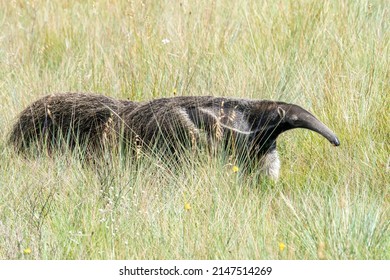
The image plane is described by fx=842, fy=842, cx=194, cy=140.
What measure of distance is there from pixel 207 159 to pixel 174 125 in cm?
50

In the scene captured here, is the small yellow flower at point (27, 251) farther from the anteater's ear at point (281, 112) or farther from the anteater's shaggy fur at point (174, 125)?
the anteater's ear at point (281, 112)

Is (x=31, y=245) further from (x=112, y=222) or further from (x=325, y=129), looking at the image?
(x=325, y=129)

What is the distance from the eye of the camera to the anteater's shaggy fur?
649cm

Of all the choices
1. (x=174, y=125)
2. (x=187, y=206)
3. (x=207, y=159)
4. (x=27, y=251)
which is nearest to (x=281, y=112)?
(x=207, y=159)

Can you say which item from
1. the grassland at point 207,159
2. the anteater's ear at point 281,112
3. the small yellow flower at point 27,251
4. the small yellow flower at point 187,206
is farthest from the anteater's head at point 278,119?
the small yellow flower at point 27,251

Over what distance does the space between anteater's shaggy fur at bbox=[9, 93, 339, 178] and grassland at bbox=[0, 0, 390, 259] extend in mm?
265

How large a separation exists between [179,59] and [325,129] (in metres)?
2.34

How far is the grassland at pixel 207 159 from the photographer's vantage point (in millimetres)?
4863

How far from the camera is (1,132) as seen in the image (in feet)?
23.9

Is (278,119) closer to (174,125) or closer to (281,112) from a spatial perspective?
(281,112)

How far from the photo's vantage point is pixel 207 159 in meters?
6.30

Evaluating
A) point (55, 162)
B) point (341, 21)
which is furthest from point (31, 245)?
point (341, 21)

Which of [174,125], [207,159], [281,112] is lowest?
[207,159]

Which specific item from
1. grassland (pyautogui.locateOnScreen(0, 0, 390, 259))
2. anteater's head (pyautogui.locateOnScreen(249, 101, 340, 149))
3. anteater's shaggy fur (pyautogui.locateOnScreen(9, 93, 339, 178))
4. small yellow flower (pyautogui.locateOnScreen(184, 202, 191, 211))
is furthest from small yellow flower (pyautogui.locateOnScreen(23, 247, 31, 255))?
anteater's head (pyautogui.locateOnScreen(249, 101, 340, 149))
